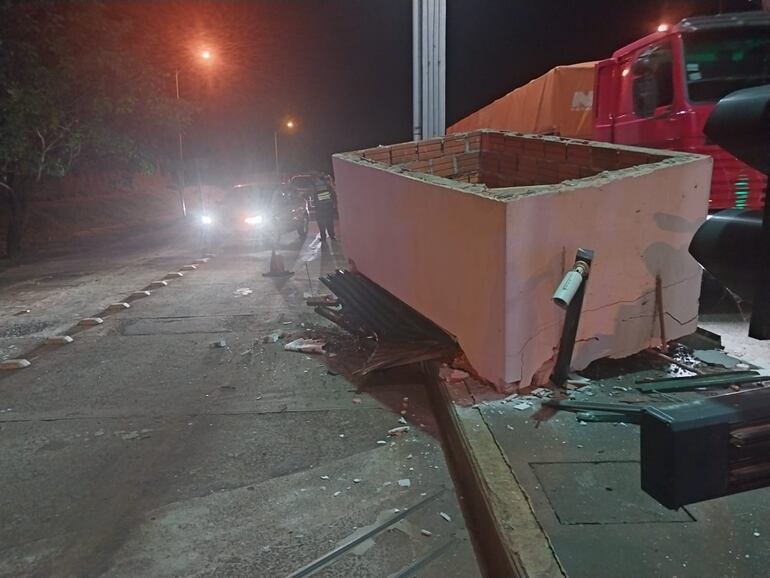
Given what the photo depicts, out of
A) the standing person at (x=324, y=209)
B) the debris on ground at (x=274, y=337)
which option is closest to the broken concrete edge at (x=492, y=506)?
the debris on ground at (x=274, y=337)

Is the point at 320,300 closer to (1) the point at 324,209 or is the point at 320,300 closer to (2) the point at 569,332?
(2) the point at 569,332

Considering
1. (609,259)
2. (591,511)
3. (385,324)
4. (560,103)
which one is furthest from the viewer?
(560,103)

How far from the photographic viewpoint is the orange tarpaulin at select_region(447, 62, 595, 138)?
11.5 meters

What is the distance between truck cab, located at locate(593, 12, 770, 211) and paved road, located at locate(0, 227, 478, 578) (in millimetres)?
4422

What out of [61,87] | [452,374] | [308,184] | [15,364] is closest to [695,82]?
[452,374]

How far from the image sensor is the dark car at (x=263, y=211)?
57.4 feet

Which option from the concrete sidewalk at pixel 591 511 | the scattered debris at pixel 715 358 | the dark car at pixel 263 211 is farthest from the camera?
the dark car at pixel 263 211

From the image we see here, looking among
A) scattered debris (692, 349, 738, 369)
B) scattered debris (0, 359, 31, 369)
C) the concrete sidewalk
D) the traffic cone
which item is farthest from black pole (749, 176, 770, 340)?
the traffic cone

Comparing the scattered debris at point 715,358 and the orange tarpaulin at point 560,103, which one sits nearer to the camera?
the scattered debris at point 715,358

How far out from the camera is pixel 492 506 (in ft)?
10.5

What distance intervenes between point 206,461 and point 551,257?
2.92m

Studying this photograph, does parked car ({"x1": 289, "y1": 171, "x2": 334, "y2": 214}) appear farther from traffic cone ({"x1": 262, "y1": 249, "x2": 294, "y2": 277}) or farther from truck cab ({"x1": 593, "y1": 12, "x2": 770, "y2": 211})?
truck cab ({"x1": 593, "y1": 12, "x2": 770, "y2": 211})

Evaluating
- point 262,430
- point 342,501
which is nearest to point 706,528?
point 342,501

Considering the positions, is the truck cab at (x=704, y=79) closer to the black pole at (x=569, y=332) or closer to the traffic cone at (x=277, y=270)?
the black pole at (x=569, y=332)
